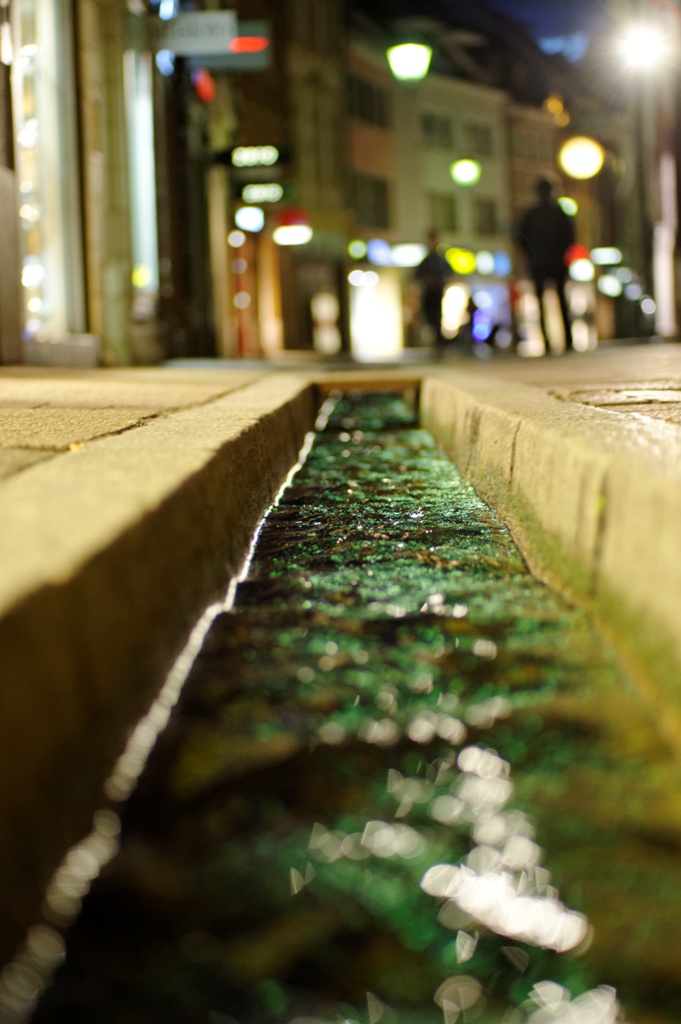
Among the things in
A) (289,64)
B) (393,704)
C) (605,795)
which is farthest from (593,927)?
(289,64)

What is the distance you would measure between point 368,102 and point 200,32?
71.2ft

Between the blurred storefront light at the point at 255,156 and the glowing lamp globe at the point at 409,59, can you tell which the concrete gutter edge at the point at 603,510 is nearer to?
the glowing lamp globe at the point at 409,59

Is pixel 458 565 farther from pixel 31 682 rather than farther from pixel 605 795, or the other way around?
pixel 31 682

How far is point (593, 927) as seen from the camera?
1.17m

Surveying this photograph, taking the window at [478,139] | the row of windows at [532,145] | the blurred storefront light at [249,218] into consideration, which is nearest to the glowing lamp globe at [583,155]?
the blurred storefront light at [249,218]

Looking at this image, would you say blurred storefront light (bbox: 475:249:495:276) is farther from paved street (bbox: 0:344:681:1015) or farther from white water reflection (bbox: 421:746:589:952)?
white water reflection (bbox: 421:746:589:952)

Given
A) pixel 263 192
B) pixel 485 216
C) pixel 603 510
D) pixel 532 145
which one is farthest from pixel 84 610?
pixel 532 145

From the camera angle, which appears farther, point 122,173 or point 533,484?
point 122,173

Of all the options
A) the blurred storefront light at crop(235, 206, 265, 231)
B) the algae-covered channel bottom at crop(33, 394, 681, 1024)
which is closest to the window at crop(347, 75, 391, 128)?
the blurred storefront light at crop(235, 206, 265, 231)

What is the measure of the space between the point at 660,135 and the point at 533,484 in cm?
1784

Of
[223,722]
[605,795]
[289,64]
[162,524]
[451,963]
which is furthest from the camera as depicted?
[289,64]

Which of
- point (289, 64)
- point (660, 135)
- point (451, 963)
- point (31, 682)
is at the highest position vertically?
point (289, 64)

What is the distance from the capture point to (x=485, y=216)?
38469 mm

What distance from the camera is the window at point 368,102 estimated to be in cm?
3101
